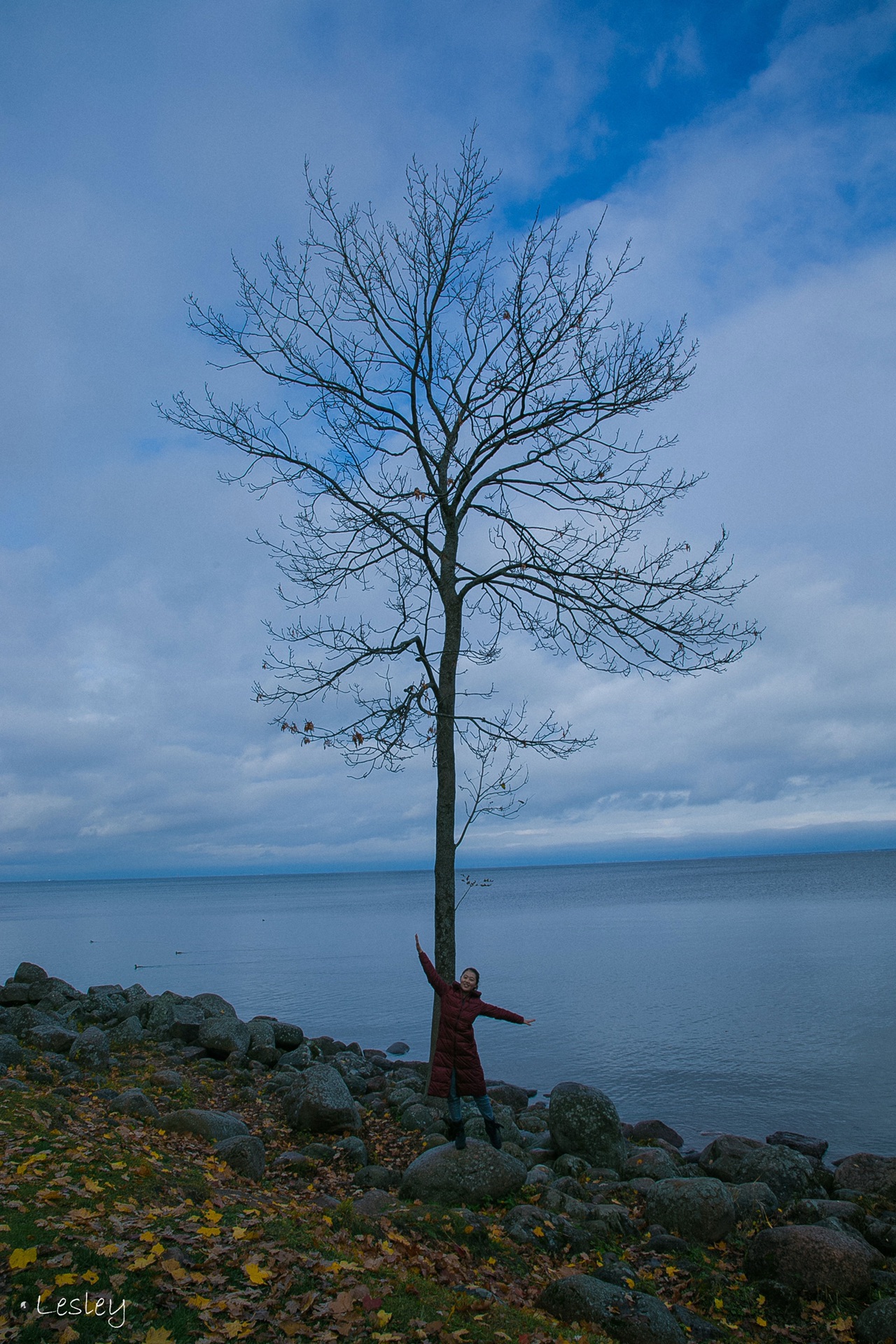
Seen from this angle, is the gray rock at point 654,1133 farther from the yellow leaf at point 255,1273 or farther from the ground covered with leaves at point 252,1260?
the yellow leaf at point 255,1273

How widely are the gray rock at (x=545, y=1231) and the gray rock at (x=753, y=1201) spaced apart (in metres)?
2.36

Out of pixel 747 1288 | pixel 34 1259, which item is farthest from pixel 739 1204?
pixel 34 1259

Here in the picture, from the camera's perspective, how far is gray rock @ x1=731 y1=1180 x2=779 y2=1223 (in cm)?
974

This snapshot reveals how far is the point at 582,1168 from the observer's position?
1159cm

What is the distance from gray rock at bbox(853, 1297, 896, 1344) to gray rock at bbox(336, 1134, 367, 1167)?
5.60 metres

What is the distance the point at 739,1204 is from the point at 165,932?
2562 inches

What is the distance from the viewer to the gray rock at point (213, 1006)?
58.3 ft

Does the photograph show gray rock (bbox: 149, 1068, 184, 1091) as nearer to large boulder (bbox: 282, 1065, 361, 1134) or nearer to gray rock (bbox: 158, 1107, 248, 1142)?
large boulder (bbox: 282, 1065, 361, 1134)

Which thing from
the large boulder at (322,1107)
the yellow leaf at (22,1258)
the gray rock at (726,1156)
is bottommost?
the gray rock at (726,1156)

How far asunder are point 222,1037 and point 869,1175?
11.0 metres

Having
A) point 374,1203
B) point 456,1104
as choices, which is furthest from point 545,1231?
point 456,1104

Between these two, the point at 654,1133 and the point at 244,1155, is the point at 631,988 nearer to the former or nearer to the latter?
the point at 654,1133

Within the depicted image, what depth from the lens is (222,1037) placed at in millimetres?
15742

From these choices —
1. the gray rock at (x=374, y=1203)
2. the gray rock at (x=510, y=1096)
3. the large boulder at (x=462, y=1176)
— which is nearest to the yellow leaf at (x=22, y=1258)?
the gray rock at (x=374, y=1203)
